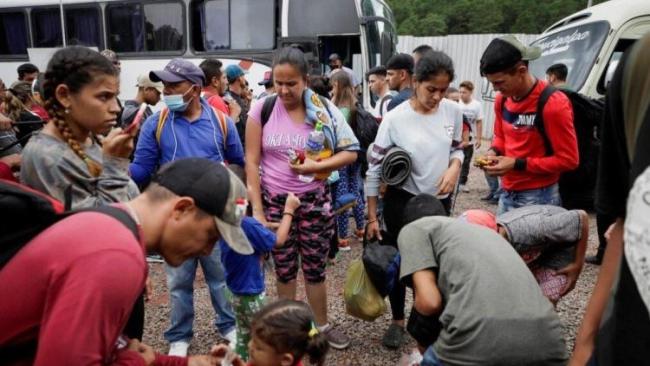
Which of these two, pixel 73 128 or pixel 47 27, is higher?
pixel 47 27

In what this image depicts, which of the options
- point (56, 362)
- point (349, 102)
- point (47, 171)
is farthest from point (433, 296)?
point (349, 102)

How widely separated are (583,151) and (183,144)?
471 centimetres

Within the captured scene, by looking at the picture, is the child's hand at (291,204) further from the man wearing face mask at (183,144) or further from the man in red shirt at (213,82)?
the man in red shirt at (213,82)

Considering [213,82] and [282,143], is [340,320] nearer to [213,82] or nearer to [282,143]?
[282,143]

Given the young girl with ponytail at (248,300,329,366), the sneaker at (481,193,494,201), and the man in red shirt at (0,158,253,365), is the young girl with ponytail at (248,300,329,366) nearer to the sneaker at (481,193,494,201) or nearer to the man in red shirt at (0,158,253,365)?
the man in red shirt at (0,158,253,365)

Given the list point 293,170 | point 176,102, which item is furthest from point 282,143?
point 176,102

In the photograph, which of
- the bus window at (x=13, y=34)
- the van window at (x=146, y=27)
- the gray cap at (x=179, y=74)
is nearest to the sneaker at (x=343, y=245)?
the gray cap at (x=179, y=74)

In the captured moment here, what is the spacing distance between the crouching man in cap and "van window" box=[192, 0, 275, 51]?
25.4 feet

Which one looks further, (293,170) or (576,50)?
(576,50)

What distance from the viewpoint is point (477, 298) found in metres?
1.82

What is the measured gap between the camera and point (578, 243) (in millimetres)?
2408

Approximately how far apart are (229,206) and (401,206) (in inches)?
70.5

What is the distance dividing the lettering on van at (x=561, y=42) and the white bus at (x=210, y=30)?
3.22 metres

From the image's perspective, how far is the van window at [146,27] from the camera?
9617 millimetres
